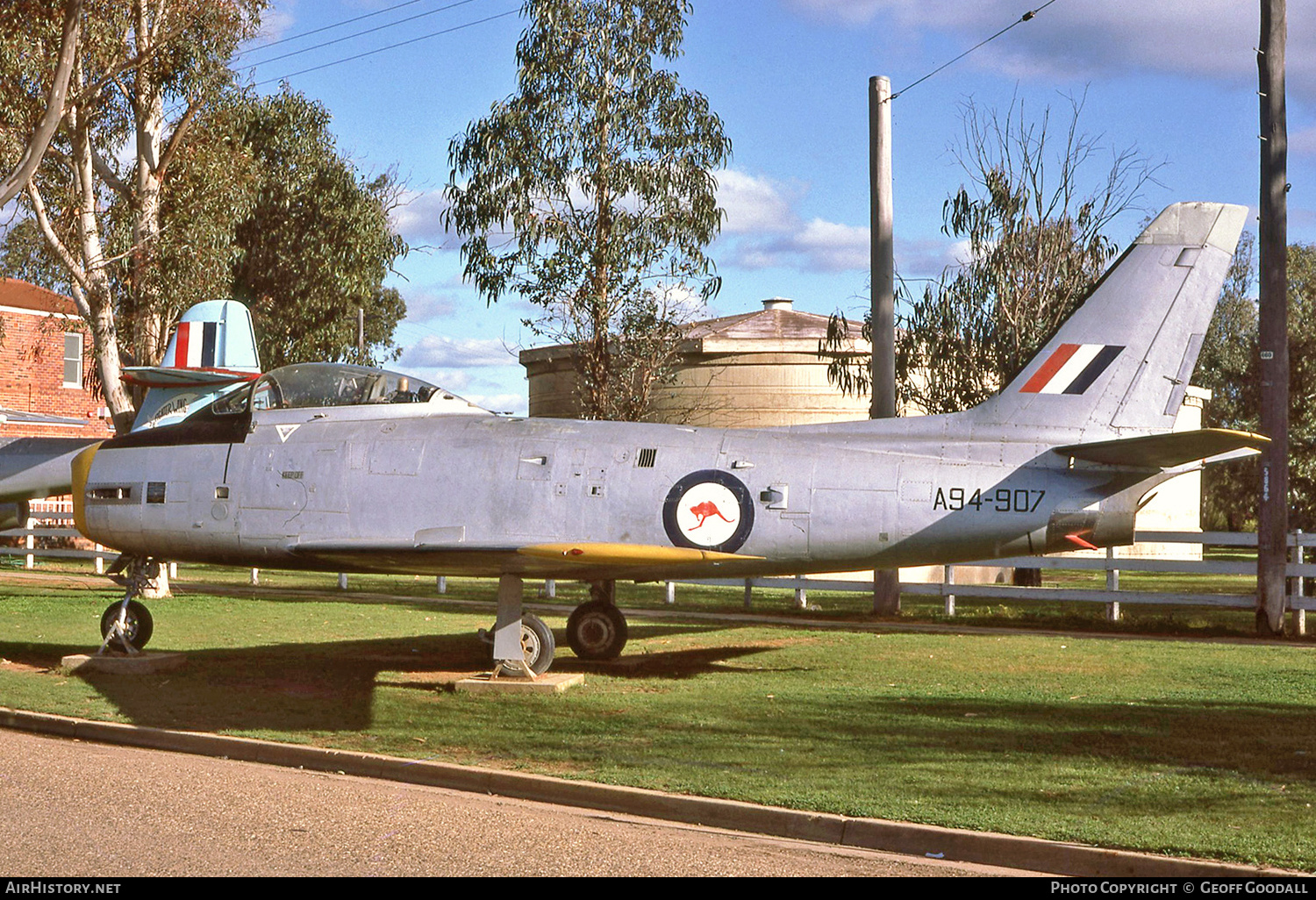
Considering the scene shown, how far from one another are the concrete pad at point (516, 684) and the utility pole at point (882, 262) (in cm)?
956

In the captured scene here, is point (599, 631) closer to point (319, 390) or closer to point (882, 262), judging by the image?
point (319, 390)

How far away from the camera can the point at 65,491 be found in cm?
1609

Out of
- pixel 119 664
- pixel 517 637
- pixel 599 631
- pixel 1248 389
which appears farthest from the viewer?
pixel 1248 389

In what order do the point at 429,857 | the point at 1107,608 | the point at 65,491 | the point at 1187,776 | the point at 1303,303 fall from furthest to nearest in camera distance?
the point at 1303,303
the point at 1107,608
the point at 65,491
the point at 1187,776
the point at 429,857

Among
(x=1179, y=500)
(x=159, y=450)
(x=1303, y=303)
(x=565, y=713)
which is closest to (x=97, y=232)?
(x=159, y=450)

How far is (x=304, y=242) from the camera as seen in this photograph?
35.5 metres

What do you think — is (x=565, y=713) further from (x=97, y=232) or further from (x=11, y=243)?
(x=11, y=243)

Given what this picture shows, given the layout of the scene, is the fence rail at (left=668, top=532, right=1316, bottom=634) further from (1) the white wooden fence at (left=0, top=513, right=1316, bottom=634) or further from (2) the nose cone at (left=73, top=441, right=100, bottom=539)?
(2) the nose cone at (left=73, top=441, right=100, bottom=539)

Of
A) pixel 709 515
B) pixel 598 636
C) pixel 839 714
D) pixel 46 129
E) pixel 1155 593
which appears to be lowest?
pixel 839 714

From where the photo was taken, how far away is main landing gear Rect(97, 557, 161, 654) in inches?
587

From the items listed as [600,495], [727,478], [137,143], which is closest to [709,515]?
[727,478]

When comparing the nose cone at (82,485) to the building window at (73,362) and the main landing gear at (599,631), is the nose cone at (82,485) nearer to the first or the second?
the main landing gear at (599,631)

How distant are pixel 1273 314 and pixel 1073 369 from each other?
25.5 ft

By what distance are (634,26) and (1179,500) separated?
24.0 metres
